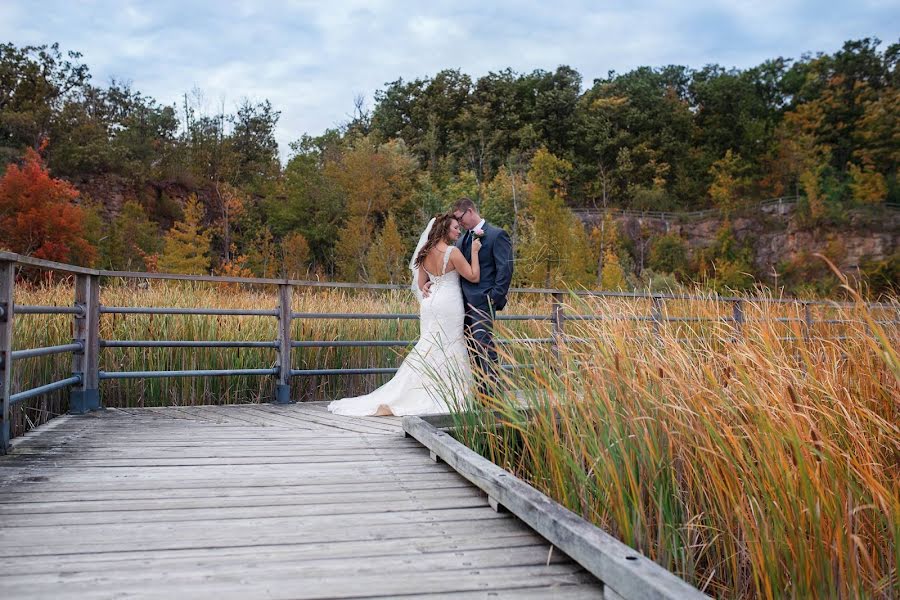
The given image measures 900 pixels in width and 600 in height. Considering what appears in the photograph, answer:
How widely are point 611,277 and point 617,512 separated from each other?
21428 mm

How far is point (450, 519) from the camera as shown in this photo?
2.80 m

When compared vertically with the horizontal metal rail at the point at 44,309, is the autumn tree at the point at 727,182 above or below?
above

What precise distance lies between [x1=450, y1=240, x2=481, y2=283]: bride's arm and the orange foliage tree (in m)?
19.5

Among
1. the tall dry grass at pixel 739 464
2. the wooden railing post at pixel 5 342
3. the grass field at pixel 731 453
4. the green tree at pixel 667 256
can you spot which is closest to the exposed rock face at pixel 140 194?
the green tree at pixel 667 256

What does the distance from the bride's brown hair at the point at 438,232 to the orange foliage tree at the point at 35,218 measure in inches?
757

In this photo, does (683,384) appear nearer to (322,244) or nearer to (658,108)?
(322,244)

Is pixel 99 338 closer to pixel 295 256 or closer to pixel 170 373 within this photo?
pixel 170 373

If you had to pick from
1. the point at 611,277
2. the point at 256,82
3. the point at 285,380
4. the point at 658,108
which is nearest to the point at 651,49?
the point at 658,108

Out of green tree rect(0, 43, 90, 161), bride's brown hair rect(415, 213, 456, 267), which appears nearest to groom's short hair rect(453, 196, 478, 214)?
bride's brown hair rect(415, 213, 456, 267)

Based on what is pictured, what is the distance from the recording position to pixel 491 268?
594 cm

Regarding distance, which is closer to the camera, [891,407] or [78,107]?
[891,407]

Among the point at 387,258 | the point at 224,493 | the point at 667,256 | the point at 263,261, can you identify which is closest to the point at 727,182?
the point at 667,256

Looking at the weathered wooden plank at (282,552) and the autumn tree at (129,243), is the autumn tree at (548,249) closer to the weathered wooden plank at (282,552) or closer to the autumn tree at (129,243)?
the autumn tree at (129,243)

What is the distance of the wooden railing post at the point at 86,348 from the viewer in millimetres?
5520
